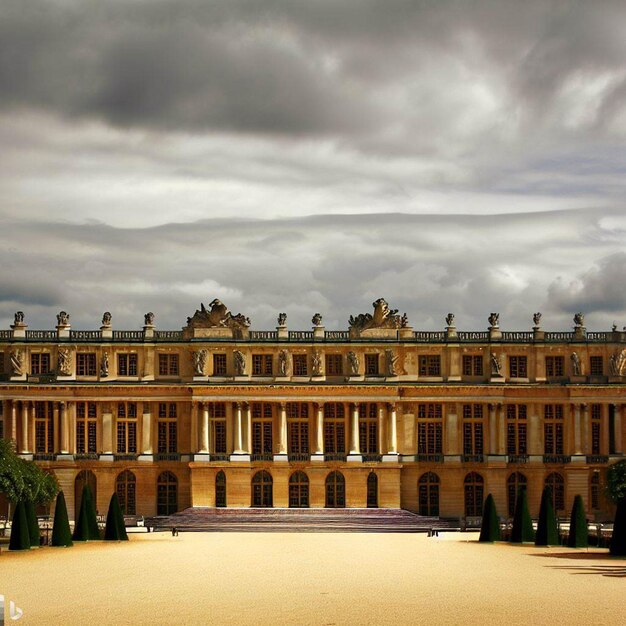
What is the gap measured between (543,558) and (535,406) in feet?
114

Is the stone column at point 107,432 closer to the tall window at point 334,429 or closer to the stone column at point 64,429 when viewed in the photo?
the stone column at point 64,429

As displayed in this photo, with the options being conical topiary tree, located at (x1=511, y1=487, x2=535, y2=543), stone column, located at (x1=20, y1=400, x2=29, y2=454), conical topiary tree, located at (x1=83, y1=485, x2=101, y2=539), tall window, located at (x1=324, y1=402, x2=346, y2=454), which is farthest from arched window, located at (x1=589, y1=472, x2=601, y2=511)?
stone column, located at (x1=20, y1=400, x2=29, y2=454)

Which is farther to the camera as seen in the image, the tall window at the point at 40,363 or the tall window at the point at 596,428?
the tall window at the point at 40,363

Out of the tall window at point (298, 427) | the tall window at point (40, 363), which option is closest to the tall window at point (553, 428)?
the tall window at point (298, 427)

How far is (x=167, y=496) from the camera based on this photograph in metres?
99.3

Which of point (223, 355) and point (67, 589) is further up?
point (223, 355)

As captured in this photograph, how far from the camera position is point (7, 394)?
99.0 metres

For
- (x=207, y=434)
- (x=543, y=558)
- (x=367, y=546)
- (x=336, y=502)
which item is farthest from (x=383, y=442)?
(x=543, y=558)

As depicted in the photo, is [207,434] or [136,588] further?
[207,434]

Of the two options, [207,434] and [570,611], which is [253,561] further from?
[207,434]

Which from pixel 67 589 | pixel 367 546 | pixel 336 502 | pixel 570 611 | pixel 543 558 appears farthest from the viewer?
pixel 336 502

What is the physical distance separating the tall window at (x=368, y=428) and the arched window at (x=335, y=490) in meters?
2.66

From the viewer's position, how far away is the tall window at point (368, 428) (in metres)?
99.1

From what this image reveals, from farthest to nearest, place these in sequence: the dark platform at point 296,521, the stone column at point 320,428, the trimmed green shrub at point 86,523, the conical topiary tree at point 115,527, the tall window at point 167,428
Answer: the tall window at point 167,428 → the stone column at point 320,428 → the dark platform at point 296,521 → the conical topiary tree at point 115,527 → the trimmed green shrub at point 86,523
